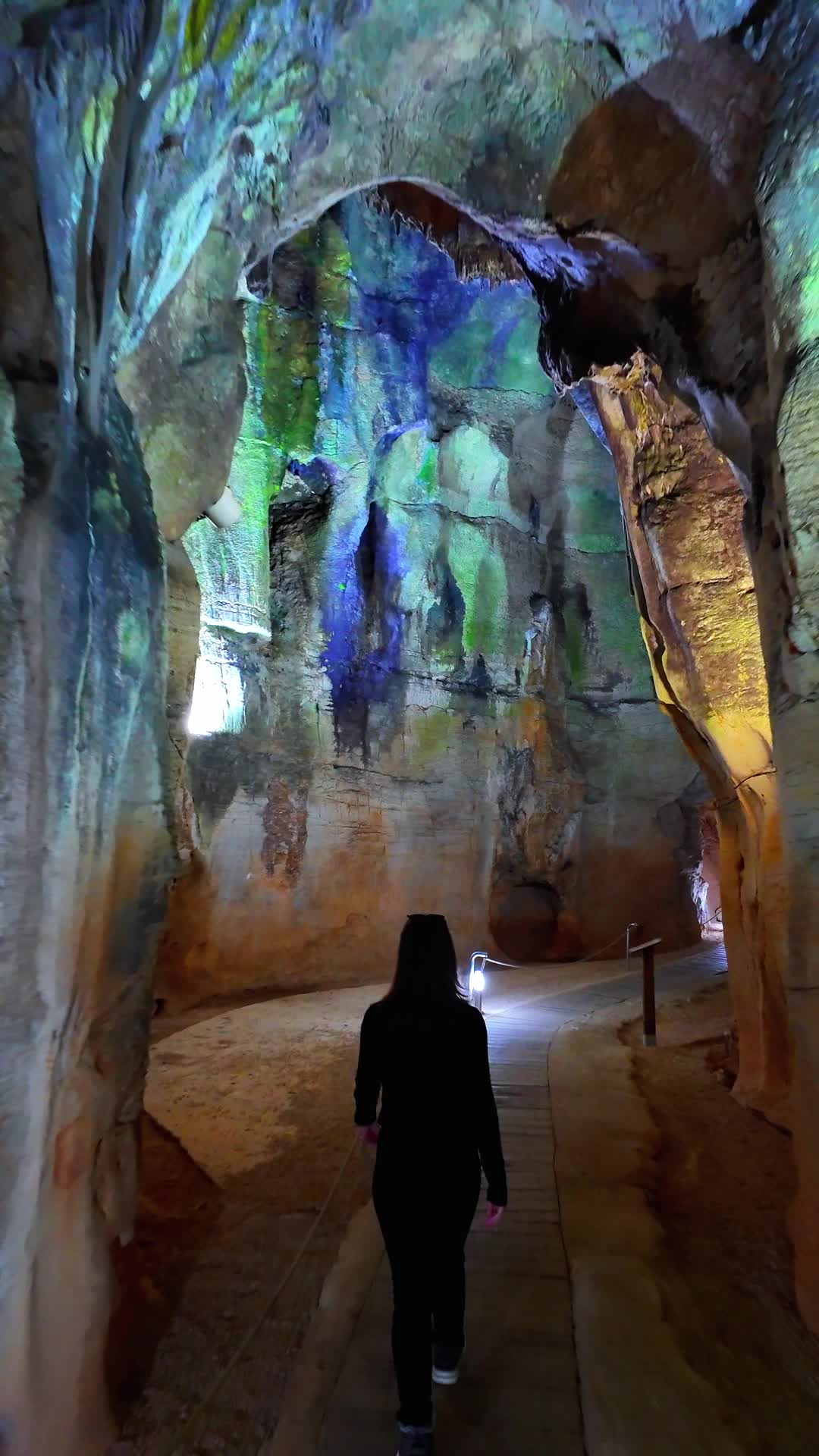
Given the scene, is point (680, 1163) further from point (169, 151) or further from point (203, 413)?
point (169, 151)

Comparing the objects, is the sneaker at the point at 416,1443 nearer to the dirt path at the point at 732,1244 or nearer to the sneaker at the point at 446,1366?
the sneaker at the point at 446,1366

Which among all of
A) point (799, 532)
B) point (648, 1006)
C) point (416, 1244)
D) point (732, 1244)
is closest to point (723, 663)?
point (799, 532)

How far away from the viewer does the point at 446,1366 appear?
283 centimetres

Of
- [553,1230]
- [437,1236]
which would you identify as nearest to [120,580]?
[437,1236]

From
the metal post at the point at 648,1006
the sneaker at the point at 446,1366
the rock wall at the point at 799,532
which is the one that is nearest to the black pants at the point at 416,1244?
the sneaker at the point at 446,1366

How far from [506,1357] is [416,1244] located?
91cm

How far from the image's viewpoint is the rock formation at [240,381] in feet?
9.53

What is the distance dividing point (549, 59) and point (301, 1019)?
9.06m

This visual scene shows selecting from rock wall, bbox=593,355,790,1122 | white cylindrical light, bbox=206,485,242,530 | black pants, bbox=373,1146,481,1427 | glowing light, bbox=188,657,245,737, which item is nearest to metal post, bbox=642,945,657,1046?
rock wall, bbox=593,355,790,1122

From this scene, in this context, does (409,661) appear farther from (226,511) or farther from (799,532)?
(799,532)

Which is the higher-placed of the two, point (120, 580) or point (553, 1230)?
point (120, 580)

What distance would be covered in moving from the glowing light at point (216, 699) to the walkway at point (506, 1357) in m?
7.96

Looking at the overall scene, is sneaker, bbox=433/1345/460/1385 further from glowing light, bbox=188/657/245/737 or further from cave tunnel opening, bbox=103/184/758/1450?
glowing light, bbox=188/657/245/737

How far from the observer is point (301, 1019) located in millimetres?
9633
